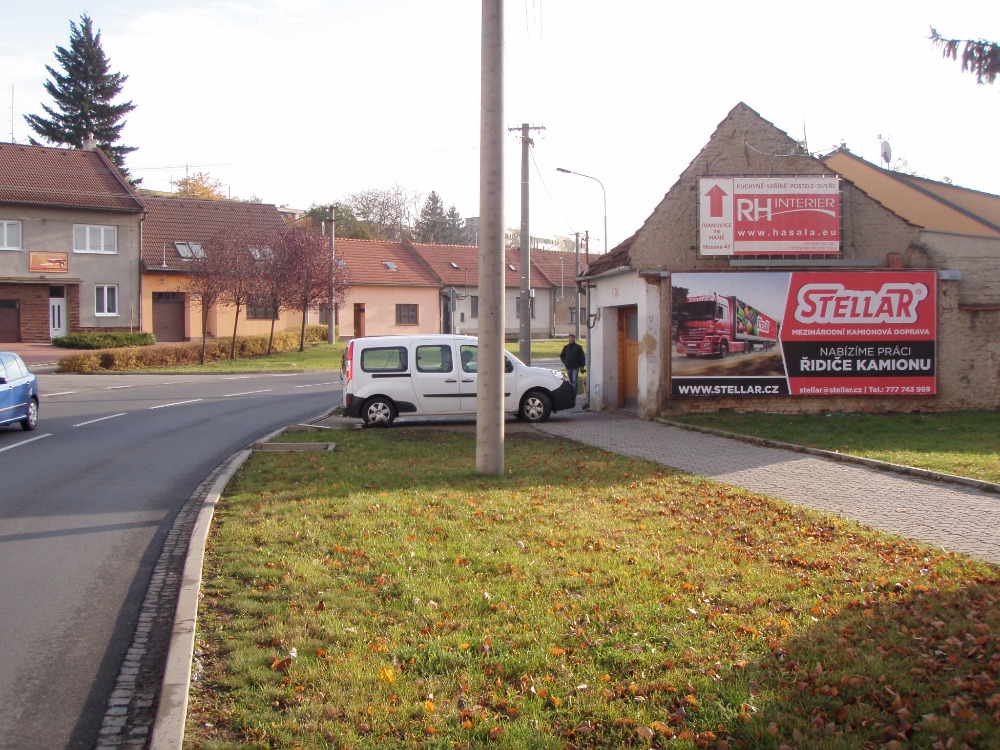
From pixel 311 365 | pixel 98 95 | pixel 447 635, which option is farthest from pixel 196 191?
pixel 447 635

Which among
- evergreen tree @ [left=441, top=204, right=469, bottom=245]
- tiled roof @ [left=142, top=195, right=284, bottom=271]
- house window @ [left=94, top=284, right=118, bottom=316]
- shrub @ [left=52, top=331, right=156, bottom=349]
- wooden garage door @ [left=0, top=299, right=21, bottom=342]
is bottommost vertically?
shrub @ [left=52, top=331, right=156, bottom=349]

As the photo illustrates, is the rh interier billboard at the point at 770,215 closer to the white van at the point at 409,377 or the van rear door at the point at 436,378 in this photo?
the white van at the point at 409,377

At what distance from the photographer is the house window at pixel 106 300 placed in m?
46.5

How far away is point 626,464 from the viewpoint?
13164mm

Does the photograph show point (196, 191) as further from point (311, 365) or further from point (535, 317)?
point (311, 365)

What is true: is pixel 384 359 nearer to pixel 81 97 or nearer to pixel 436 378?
pixel 436 378

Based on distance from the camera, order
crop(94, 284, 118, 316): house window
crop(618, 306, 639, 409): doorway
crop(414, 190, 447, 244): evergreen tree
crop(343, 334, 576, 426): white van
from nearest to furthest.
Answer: crop(343, 334, 576, 426): white van → crop(618, 306, 639, 409): doorway → crop(94, 284, 118, 316): house window → crop(414, 190, 447, 244): evergreen tree

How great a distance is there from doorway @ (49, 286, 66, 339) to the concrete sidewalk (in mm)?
35757

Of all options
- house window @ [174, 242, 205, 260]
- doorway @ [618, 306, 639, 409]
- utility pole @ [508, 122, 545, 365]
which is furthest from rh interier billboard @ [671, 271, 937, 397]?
house window @ [174, 242, 205, 260]

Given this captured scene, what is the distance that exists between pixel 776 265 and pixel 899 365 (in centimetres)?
309

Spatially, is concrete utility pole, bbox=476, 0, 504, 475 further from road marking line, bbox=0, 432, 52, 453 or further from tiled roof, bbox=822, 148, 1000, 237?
tiled roof, bbox=822, 148, 1000, 237

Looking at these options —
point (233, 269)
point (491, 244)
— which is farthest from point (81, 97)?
point (491, 244)

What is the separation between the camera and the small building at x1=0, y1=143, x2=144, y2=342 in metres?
44.3

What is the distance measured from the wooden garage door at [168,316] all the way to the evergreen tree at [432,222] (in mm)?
52399
